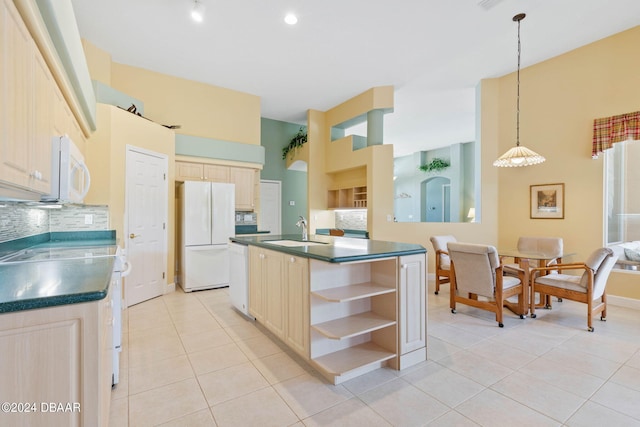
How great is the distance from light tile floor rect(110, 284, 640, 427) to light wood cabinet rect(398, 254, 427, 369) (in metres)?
0.12

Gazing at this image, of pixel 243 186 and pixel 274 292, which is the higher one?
pixel 243 186

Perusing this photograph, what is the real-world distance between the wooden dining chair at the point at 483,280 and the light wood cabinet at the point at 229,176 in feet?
12.2

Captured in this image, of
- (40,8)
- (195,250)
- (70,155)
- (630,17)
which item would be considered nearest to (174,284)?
(195,250)

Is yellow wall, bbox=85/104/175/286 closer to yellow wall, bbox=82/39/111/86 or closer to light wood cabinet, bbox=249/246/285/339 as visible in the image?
yellow wall, bbox=82/39/111/86

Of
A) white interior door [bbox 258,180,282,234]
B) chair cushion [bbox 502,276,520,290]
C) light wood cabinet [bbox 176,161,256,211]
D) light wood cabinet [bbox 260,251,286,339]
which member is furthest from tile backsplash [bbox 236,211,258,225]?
chair cushion [bbox 502,276,520,290]

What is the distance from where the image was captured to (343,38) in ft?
12.9

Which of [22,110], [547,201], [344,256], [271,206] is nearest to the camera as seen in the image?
[22,110]

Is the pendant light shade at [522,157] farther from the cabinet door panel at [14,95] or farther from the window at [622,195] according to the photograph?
the cabinet door panel at [14,95]

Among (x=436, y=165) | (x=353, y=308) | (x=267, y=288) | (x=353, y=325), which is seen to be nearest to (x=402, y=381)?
(x=353, y=325)

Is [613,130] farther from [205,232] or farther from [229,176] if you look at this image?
[205,232]

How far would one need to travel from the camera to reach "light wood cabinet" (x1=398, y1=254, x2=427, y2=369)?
90.4 inches

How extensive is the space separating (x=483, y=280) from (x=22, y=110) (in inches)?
156

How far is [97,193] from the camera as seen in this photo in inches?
140

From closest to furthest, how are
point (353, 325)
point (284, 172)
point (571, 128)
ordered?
1. point (353, 325)
2. point (571, 128)
3. point (284, 172)
